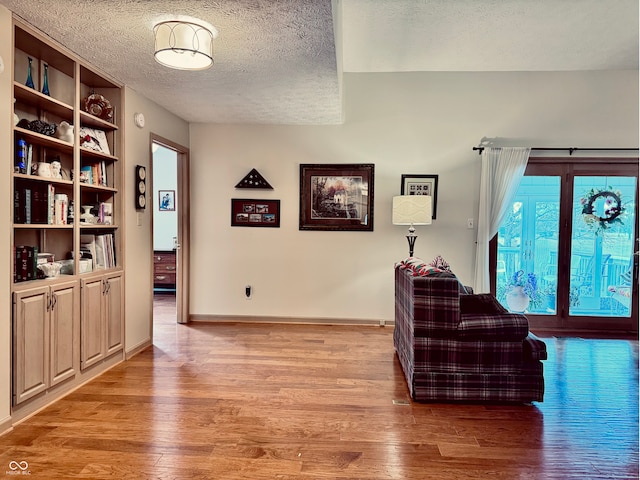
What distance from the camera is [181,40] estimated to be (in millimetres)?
2418

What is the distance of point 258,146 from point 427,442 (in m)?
3.73

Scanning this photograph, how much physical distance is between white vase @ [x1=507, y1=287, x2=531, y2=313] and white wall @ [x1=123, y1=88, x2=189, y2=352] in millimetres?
4067

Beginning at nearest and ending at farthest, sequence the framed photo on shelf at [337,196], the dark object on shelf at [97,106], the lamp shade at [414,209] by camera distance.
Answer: the dark object on shelf at [97,106] → the lamp shade at [414,209] → the framed photo on shelf at [337,196]

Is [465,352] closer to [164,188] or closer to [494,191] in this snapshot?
[494,191]

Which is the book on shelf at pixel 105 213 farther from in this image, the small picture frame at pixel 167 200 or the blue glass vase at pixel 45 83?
the small picture frame at pixel 167 200

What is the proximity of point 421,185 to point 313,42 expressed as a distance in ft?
8.36

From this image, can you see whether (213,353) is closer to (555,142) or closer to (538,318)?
(538,318)

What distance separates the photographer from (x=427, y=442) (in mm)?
2311

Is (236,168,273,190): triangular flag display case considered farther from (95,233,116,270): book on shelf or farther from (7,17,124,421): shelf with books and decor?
(95,233,116,270): book on shelf

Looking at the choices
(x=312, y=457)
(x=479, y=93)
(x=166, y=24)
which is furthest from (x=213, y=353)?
(x=479, y=93)

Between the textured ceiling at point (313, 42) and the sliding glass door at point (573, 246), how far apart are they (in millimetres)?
1263

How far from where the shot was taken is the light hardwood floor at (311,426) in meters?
2.06

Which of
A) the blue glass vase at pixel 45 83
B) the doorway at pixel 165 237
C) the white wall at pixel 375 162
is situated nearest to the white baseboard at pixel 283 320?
the white wall at pixel 375 162

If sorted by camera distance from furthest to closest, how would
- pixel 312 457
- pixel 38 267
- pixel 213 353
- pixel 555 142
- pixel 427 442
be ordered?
pixel 555 142
pixel 213 353
pixel 38 267
pixel 427 442
pixel 312 457
